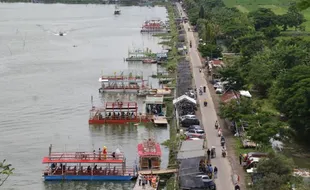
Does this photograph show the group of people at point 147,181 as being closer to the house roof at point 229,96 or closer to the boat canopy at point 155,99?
the house roof at point 229,96

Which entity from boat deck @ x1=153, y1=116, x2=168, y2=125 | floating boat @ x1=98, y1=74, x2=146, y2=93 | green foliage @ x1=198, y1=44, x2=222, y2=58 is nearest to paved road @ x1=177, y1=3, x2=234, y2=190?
green foliage @ x1=198, y1=44, x2=222, y2=58

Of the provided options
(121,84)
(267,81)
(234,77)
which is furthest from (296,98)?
(121,84)

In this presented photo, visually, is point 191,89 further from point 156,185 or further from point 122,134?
point 156,185

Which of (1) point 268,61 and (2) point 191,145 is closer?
(2) point 191,145

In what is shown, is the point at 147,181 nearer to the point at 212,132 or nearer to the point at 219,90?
the point at 212,132

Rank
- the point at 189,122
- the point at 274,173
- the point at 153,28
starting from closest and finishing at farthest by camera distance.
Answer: the point at 274,173
the point at 189,122
the point at 153,28

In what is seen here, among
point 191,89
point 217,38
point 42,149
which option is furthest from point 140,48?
point 42,149

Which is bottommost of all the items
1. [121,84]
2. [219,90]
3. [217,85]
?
[219,90]
